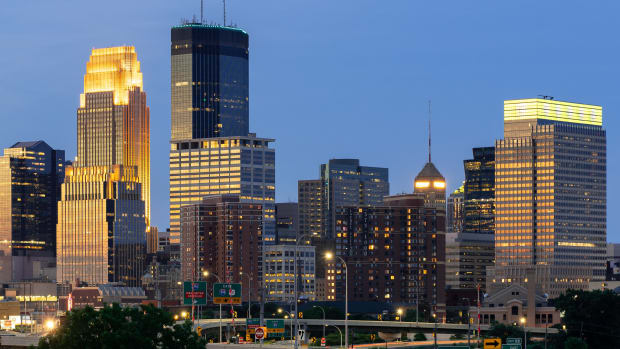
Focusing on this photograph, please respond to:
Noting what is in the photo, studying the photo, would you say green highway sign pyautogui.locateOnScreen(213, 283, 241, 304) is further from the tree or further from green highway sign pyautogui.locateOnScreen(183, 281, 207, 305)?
the tree

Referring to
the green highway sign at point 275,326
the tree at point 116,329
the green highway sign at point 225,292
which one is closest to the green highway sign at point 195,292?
the green highway sign at point 225,292

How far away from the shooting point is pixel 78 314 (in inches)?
4719

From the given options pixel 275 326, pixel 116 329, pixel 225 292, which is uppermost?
pixel 116 329

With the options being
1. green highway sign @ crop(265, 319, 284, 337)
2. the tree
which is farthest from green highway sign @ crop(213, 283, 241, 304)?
the tree

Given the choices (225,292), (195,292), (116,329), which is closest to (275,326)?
(225,292)

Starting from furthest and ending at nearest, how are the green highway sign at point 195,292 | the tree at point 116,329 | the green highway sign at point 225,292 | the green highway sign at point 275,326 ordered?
the green highway sign at point 225,292
the green highway sign at point 275,326
the green highway sign at point 195,292
the tree at point 116,329

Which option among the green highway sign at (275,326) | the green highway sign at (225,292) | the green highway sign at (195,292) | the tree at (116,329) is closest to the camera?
the tree at (116,329)

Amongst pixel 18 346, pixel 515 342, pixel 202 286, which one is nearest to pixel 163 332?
pixel 18 346

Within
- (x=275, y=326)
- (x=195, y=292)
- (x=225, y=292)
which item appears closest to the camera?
(x=195, y=292)

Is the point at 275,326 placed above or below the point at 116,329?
below

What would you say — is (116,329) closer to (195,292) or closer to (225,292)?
(195,292)

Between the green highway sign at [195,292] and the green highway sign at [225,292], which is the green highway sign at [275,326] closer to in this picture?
the green highway sign at [225,292]

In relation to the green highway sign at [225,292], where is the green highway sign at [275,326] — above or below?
below

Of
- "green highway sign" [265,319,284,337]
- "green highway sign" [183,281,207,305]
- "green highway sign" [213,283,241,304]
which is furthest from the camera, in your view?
"green highway sign" [213,283,241,304]
